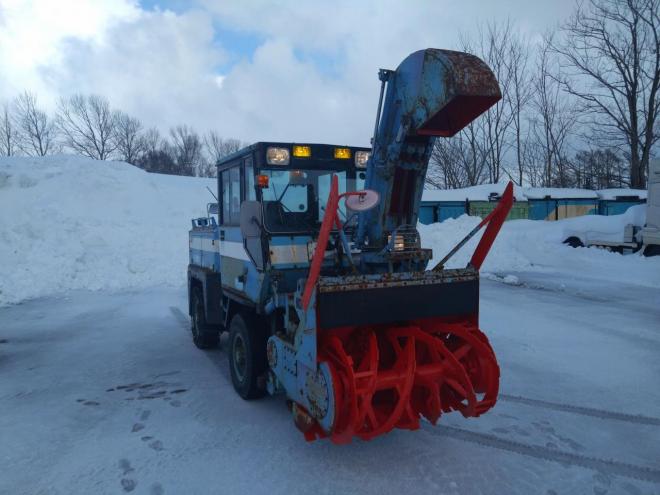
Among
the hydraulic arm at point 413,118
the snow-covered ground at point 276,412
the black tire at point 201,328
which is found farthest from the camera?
the black tire at point 201,328

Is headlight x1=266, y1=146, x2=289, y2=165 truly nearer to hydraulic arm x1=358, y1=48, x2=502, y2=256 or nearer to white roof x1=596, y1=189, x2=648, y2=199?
hydraulic arm x1=358, y1=48, x2=502, y2=256

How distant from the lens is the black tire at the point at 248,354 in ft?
15.7

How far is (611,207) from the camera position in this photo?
2392cm

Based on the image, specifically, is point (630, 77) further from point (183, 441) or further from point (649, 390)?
point (183, 441)

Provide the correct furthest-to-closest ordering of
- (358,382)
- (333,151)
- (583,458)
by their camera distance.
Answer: (333,151)
(583,458)
(358,382)

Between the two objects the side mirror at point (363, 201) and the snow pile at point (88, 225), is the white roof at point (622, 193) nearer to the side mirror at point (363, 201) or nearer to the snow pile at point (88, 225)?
the snow pile at point (88, 225)

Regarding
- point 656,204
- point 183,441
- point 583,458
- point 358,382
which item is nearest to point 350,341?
point 358,382

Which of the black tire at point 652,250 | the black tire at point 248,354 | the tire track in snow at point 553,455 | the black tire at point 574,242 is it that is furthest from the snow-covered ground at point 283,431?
→ the black tire at point 574,242

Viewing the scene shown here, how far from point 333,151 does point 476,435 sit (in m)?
3.05

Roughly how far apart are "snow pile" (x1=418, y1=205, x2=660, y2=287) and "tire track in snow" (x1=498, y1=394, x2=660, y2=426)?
806cm

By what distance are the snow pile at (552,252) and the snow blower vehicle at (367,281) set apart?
920cm

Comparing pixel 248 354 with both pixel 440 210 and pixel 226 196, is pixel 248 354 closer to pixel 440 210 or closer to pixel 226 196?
pixel 226 196

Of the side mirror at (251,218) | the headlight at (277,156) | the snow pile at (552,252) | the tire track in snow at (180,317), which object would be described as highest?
the headlight at (277,156)

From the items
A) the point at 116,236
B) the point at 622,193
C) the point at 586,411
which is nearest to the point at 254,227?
the point at 586,411
